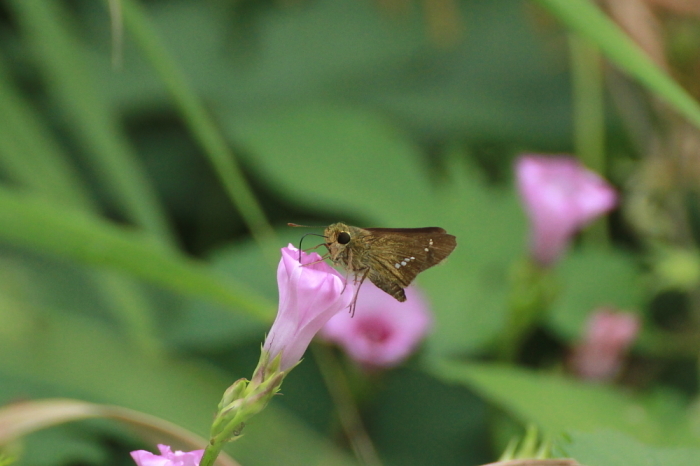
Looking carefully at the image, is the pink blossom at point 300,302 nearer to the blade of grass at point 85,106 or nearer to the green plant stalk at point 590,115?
the blade of grass at point 85,106

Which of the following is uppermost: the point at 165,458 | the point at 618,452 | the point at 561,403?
the point at 561,403

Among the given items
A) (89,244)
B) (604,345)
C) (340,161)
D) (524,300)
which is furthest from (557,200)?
(89,244)

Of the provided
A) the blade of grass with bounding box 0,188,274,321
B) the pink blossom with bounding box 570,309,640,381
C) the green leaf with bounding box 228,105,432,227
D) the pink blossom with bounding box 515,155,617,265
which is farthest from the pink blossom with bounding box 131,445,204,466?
the green leaf with bounding box 228,105,432,227

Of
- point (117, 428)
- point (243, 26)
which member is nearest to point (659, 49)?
point (243, 26)

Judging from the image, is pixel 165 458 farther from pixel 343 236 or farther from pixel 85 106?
pixel 85 106

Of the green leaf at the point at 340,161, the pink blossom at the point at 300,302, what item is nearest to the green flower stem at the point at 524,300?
the green leaf at the point at 340,161

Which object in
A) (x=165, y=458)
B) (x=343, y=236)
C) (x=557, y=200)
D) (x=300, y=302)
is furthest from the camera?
(x=557, y=200)

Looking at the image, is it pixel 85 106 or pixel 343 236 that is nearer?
pixel 343 236

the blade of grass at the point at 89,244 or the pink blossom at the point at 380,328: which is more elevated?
the pink blossom at the point at 380,328
